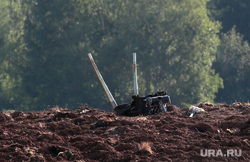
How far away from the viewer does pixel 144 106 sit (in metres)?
9.96

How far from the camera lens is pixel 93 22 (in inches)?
1884

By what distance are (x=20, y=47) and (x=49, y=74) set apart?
16.8 feet

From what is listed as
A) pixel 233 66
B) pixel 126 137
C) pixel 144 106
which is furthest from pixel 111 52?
pixel 126 137

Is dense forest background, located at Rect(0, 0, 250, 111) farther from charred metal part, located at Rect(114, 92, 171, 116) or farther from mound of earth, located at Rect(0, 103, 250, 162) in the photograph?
mound of earth, located at Rect(0, 103, 250, 162)

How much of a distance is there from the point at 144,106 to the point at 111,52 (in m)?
36.2

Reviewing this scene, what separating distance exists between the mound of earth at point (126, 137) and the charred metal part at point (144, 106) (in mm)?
353

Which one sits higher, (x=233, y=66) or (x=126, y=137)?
(x=233, y=66)

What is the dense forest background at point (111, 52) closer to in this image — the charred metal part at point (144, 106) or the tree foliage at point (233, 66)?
the tree foliage at point (233, 66)

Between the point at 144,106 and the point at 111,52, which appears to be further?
the point at 111,52

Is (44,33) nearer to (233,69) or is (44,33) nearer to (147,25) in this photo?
(147,25)

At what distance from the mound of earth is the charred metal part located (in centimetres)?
35

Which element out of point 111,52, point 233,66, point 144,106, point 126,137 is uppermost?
point 111,52

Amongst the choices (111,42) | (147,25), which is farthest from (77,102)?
(147,25)

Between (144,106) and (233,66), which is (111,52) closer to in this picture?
(233,66)
